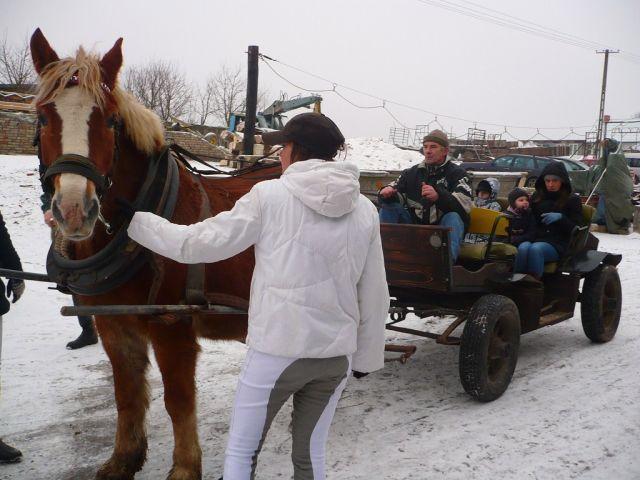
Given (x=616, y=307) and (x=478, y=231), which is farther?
(x=616, y=307)

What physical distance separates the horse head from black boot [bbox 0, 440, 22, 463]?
1768 mm

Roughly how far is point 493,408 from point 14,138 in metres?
14.7

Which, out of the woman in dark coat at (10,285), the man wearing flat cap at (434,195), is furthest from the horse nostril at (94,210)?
the man wearing flat cap at (434,195)

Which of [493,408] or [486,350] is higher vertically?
[486,350]

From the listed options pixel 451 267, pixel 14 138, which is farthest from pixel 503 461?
pixel 14 138

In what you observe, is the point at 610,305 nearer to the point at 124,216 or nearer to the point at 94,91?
the point at 124,216

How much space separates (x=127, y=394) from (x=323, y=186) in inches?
73.1

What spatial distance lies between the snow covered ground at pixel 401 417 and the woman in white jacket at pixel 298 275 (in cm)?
121

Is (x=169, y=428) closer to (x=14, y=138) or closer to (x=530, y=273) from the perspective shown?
(x=530, y=273)

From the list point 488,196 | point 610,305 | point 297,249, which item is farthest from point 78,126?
point 610,305

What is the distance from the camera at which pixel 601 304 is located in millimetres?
5195

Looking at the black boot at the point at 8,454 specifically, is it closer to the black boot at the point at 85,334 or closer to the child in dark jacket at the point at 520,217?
the black boot at the point at 85,334

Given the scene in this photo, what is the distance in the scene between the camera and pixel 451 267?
3.91 metres

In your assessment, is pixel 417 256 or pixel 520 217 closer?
pixel 417 256
